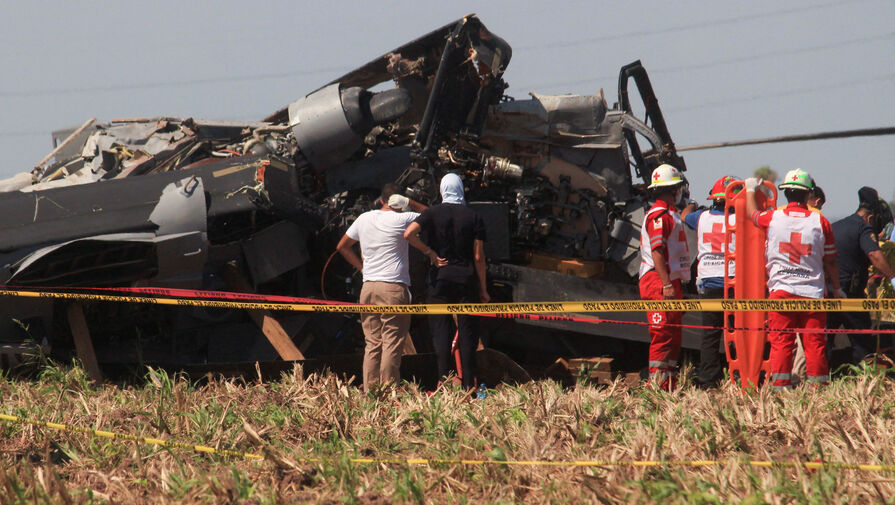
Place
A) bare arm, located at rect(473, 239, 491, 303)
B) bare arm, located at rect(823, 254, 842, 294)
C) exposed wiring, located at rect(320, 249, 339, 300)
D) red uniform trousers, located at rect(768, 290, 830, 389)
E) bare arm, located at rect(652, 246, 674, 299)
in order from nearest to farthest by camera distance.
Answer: red uniform trousers, located at rect(768, 290, 830, 389) → bare arm, located at rect(823, 254, 842, 294) → bare arm, located at rect(652, 246, 674, 299) → bare arm, located at rect(473, 239, 491, 303) → exposed wiring, located at rect(320, 249, 339, 300)

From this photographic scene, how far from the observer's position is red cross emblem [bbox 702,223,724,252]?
7133 mm

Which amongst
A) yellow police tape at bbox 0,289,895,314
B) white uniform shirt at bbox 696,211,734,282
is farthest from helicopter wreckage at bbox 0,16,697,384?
white uniform shirt at bbox 696,211,734,282

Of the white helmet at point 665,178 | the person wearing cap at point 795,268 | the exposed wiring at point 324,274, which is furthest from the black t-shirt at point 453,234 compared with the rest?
the person wearing cap at point 795,268

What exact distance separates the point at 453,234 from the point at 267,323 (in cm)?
206

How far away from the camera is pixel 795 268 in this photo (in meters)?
6.16

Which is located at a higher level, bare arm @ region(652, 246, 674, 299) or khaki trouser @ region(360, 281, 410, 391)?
bare arm @ region(652, 246, 674, 299)

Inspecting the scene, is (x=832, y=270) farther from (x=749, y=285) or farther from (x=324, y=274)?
(x=324, y=274)

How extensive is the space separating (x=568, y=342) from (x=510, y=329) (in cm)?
56

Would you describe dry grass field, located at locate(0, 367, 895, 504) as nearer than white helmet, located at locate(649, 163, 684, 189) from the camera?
Yes

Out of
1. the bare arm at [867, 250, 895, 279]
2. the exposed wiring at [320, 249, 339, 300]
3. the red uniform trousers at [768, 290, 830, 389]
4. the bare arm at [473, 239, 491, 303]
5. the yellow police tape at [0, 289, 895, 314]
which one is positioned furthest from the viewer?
the exposed wiring at [320, 249, 339, 300]

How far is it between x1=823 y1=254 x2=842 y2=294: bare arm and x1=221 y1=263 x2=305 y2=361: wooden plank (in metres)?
4.14

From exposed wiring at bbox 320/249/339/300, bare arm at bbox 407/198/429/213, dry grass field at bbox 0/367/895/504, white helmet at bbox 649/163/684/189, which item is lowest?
dry grass field at bbox 0/367/895/504

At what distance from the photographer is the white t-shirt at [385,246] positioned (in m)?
7.00

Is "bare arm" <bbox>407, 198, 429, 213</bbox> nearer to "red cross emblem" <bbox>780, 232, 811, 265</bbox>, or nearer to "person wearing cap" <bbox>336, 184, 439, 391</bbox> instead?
"person wearing cap" <bbox>336, 184, 439, 391</bbox>
